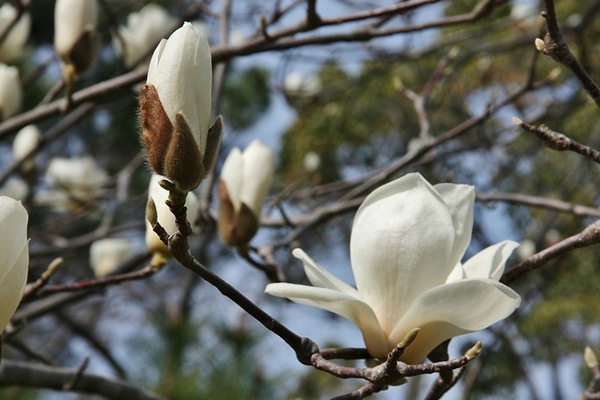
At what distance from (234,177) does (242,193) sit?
0.02m

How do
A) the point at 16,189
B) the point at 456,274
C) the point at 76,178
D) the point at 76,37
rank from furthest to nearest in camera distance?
the point at 76,178 < the point at 16,189 < the point at 76,37 < the point at 456,274

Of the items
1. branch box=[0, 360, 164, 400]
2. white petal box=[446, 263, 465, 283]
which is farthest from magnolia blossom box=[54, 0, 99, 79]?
white petal box=[446, 263, 465, 283]

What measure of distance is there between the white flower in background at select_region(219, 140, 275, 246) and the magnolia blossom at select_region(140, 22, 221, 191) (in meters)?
0.46

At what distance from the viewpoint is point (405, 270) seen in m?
0.56

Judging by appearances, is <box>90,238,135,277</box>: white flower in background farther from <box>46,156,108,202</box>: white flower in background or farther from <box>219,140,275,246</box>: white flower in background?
<box>219,140,275,246</box>: white flower in background

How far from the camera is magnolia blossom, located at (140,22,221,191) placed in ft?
1.63

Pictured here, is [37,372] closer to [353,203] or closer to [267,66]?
[353,203]

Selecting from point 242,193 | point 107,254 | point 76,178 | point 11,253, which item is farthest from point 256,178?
point 76,178

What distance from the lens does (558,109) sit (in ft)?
6.67

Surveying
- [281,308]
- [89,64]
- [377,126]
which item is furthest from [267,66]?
[89,64]

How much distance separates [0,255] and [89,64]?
2.17 feet

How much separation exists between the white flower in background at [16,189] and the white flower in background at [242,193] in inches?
44.7

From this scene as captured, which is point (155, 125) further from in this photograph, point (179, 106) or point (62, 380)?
point (62, 380)

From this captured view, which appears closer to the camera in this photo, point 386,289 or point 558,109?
point 386,289
